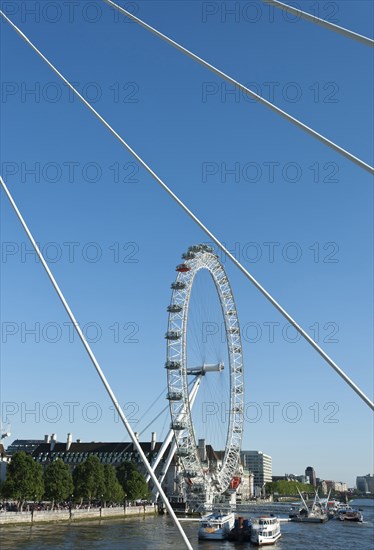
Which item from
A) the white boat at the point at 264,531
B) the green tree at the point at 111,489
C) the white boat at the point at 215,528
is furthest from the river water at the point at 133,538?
the green tree at the point at 111,489

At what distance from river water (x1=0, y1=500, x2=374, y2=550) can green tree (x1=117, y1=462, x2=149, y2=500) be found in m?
10.4

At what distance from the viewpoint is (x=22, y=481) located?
42.3 m

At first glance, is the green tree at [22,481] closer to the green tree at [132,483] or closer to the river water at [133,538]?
the river water at [133,538]

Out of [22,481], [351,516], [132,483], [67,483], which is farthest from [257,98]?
[351,516]

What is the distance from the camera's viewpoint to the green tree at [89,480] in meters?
50.2

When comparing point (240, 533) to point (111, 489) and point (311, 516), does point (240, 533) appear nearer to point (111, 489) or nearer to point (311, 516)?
point (111, 489)

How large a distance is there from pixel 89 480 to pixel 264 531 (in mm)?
18942

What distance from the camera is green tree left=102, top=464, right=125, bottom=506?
52.1m

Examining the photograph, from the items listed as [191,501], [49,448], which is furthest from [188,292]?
[49,448]

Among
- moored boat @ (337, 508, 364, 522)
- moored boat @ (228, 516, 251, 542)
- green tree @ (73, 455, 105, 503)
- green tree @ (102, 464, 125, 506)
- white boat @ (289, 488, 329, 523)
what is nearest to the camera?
moored boat @ (228, 516, 251, 542)

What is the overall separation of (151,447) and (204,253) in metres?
42.4

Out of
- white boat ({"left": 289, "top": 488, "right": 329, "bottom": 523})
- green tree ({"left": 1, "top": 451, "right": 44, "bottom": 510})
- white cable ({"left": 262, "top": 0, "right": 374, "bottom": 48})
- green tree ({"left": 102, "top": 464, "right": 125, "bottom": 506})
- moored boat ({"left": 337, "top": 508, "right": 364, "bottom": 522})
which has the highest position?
white cable ({"left": 262, "top": 0, "right": 374, "bottom": 48})

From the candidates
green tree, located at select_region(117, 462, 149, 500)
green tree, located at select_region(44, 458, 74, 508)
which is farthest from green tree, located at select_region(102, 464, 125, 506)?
green tree, located at select_region(44, 458, 74, 508)

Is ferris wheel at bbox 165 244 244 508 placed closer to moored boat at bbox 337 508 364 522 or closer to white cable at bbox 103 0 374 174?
moored boat at bbox 337 508 364 522
